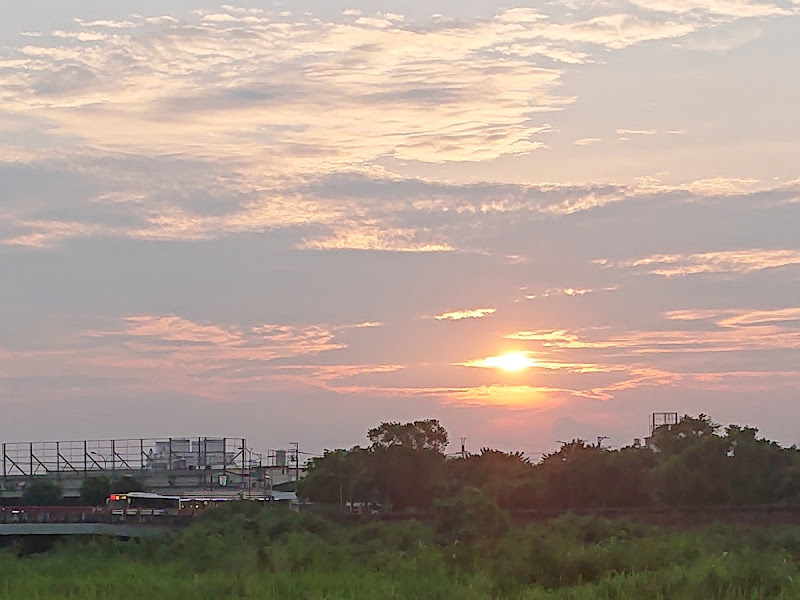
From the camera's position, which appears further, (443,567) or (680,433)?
(680,433)

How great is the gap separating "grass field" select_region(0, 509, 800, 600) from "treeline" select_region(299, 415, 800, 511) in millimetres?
10554

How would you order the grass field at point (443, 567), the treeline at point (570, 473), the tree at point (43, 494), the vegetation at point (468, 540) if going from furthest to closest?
the tree at point (43, 494)
the treeline at point (570, 473)
the vegetation at point (468, 540)
the grass field at point (443, 567)

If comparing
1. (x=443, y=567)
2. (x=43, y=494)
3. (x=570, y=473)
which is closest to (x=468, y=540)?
(x=443, y=567)

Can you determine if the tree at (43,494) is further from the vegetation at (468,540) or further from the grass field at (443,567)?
the grass field at (443,567)

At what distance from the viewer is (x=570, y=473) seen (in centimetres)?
6494

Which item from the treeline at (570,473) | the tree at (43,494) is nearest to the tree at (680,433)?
the treeline at (570,473)

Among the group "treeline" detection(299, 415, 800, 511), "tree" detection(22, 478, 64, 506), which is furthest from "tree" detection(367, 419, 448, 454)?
"tree" detection(22, 478, 64, 506)

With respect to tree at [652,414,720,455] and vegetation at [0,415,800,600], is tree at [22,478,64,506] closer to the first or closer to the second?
vegetation at [0,415,800,600]

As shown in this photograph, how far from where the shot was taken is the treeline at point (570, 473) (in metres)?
58.8

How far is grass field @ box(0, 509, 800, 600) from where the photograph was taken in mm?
25078

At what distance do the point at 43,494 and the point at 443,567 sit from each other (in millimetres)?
60359

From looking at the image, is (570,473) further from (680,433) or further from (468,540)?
(468,540)

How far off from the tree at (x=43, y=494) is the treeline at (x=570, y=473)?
20977mm

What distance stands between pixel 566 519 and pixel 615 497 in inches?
748
